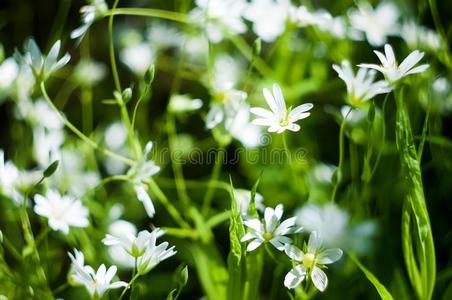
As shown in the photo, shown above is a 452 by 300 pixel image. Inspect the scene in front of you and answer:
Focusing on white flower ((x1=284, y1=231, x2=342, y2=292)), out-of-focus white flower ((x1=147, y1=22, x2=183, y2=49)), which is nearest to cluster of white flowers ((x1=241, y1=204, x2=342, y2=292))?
white flower ((x1=284, y1=231, x2=342, y2=292))

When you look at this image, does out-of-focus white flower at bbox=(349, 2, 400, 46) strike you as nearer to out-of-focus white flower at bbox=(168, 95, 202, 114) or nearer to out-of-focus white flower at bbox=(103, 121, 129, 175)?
out-of-focus white flower at bbox=(168, 95, 202, 114)

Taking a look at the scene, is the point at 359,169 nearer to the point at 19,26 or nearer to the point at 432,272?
the point at 432,272

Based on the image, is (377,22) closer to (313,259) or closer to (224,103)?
(224,103)

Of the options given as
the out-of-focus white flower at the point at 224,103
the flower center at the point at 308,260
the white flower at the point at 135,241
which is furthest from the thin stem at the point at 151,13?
the flower center at the point at 308,260

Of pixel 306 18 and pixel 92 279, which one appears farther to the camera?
pixel 306 18

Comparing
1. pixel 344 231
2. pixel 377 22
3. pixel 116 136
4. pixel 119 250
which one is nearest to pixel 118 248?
pixel 119 250

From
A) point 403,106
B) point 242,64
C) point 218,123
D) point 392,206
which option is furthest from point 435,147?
point 242,64
